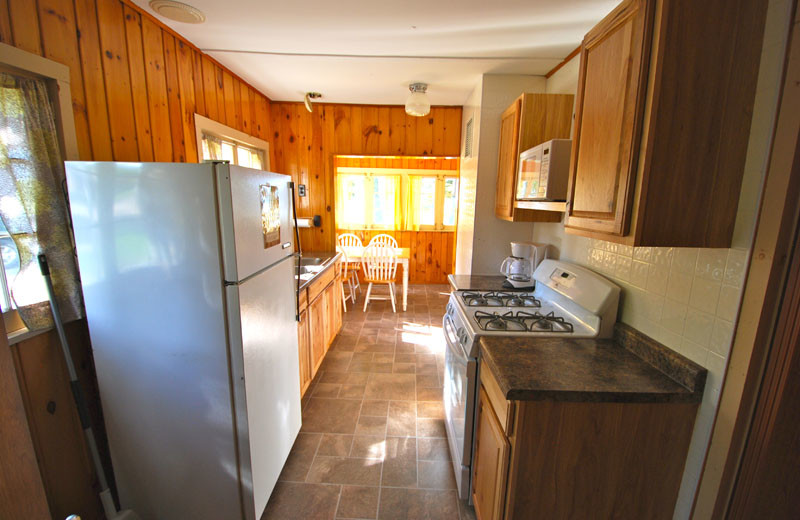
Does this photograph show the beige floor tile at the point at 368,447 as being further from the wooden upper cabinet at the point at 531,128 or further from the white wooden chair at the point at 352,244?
the white wooden chair at the point at 352,244

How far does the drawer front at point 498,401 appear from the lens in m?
1.10

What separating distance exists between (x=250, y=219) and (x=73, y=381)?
934mm

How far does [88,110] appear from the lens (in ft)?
4.75

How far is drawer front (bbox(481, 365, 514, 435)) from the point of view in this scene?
1.10 m

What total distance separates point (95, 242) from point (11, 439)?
2.84ft

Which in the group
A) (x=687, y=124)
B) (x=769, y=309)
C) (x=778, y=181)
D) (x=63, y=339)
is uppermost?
(x=687, y=124)

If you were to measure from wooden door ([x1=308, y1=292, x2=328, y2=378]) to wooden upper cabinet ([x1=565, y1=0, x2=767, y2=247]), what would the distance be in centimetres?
209

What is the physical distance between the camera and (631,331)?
1367mm

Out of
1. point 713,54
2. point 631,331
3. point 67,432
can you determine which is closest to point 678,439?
point 631,331

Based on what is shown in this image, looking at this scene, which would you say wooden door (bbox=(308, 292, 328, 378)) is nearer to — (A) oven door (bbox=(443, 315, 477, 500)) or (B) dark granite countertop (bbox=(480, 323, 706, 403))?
(A) oven door (bbox=(443, 315, 477, 500))

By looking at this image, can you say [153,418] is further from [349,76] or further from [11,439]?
[349,76]

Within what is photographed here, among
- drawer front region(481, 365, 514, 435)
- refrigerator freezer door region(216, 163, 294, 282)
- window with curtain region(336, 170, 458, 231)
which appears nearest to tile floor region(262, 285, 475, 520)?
drawer front region(481, 365, 514, 435)

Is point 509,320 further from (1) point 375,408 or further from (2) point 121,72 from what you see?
(2) point 121,72

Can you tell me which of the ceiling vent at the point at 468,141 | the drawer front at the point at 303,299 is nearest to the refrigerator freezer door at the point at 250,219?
the drawer front at the point at 303,299
